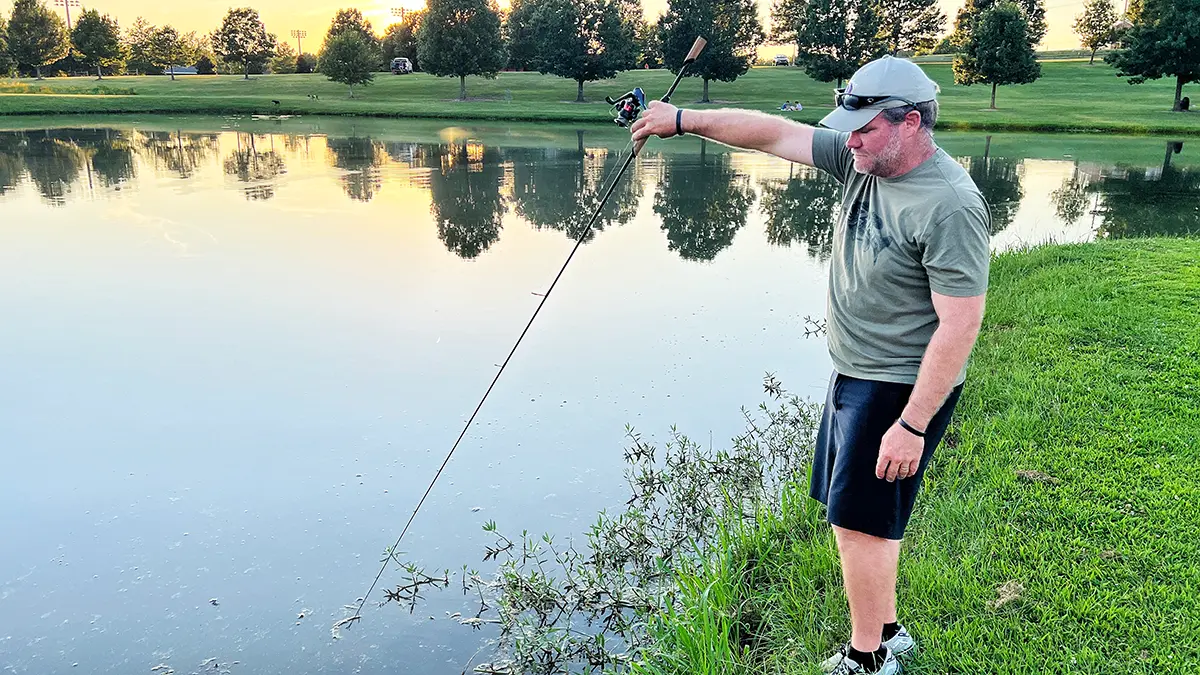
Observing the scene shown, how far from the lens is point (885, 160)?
2.31 m

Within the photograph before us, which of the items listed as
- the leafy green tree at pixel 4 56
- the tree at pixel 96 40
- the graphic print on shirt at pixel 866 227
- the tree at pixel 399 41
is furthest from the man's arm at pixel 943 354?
the tree at pixel 399 41

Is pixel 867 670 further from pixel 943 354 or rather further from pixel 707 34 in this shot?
pixel 707 34

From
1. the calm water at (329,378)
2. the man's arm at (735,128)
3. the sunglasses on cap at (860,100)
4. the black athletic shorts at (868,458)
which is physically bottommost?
the calm water at (329,378)

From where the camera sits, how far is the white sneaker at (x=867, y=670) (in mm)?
2781

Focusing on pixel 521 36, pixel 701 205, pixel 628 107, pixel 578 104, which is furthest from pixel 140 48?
pixel 628 107

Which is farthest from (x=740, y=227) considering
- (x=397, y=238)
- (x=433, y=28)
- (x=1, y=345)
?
(x=433, y=28)

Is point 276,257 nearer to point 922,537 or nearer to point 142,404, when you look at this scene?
point 142,404

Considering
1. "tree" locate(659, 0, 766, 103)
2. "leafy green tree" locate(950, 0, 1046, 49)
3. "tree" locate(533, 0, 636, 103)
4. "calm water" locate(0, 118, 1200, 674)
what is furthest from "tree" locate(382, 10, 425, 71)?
"calm water" locate(0, 118, 1200, 674)

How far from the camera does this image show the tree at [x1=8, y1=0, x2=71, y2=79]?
67250 millimetres

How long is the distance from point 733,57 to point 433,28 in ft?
58.6

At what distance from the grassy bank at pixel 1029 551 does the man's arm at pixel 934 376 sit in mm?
907

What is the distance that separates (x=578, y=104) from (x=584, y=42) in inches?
238

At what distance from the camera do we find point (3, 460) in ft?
16.3

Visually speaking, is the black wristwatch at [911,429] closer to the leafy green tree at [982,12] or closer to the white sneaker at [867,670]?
the white sneaker at [867,670]
